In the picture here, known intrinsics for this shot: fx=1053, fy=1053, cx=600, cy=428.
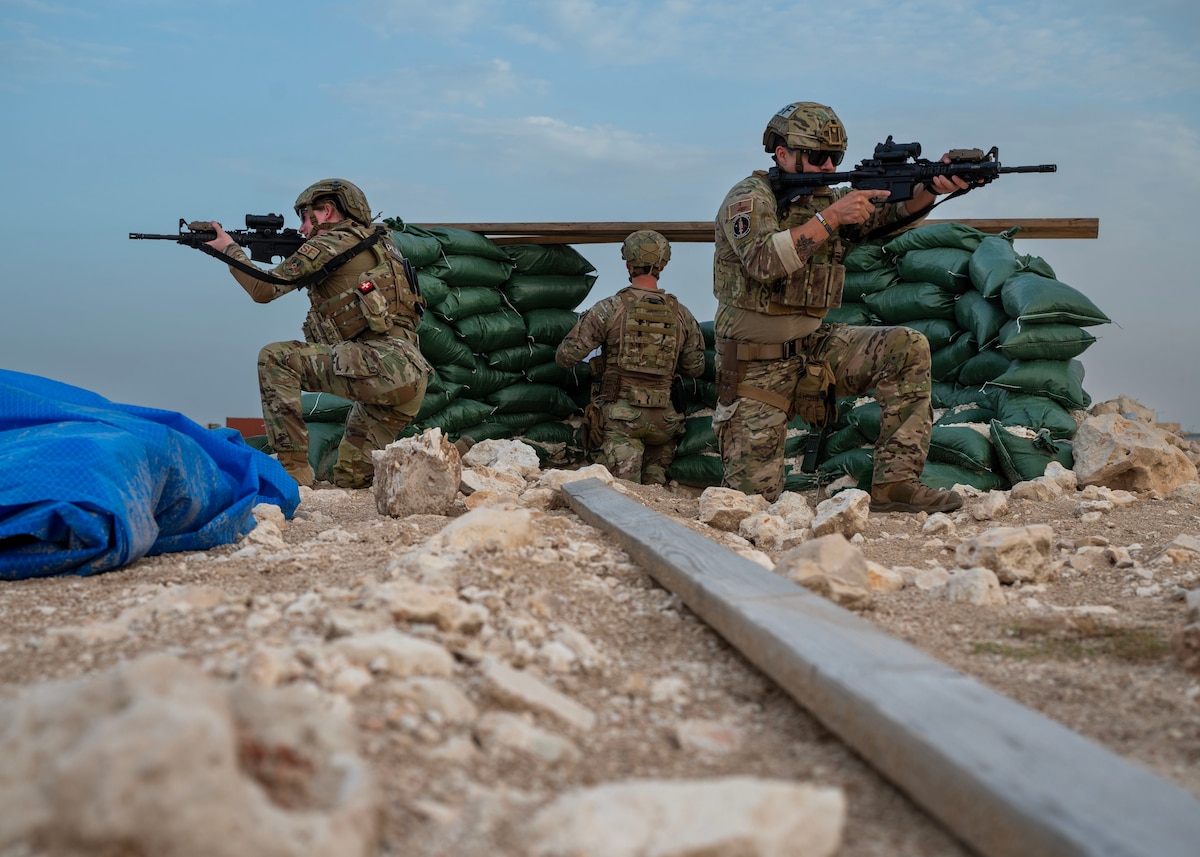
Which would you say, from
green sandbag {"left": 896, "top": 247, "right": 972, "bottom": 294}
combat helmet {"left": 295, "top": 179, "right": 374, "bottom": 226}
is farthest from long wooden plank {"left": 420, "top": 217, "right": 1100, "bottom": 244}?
combat helmet {"left": 295, "top": 179, "right": 374, "bottom": 226}

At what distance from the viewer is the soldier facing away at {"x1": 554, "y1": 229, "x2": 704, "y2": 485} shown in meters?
5.91

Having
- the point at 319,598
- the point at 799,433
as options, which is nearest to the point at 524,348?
the point at 799,433

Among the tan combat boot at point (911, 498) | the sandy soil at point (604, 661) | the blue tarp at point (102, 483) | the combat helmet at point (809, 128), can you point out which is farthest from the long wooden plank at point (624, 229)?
the sandy soil at point (604, 661)

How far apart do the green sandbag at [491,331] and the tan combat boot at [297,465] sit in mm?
1356

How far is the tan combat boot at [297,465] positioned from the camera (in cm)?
530

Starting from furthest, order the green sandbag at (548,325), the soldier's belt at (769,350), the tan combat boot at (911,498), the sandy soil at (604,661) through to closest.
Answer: the green sandbag at (548,325) < the soldier's belt at (769,350) < the tan combat boot at (911,498) < the sandy soil at (604,661)

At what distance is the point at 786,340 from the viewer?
5047 mm

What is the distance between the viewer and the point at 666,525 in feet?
9.14

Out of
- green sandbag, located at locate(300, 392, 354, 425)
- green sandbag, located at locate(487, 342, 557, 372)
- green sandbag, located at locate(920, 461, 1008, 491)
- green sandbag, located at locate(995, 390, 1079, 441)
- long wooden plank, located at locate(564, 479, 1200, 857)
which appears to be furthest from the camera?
green sandbag, located at locate(487, 342, 557, 372)

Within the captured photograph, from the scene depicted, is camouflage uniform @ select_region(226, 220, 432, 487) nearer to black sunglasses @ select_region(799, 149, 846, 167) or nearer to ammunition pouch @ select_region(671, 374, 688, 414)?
ammunition pouch @ select_region(671, 374, 688, 414)

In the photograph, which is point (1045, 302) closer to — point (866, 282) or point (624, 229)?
point (866, 282)

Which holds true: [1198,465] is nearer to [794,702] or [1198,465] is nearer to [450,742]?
[794,702]

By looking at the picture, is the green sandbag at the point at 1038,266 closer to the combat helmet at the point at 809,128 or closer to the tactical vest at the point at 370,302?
the combat helmet at the point at 809,128

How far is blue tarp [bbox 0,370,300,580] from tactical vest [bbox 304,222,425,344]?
72.9 inches
